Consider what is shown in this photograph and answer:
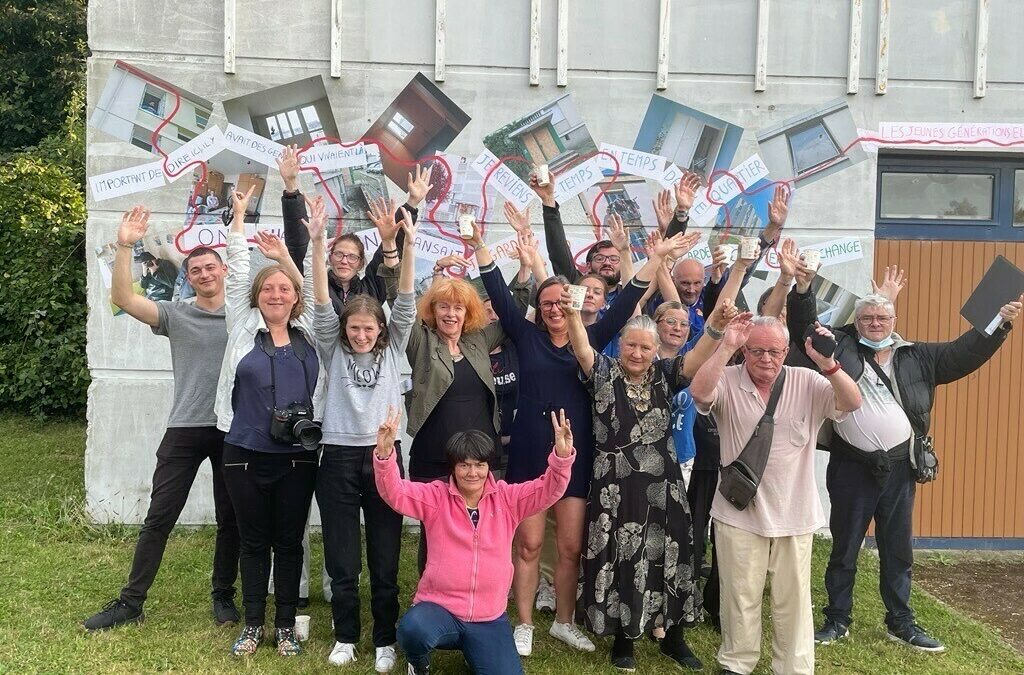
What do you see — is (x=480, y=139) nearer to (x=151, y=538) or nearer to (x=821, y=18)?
(x=821, y=18)

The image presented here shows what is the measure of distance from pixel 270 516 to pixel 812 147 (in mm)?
4413

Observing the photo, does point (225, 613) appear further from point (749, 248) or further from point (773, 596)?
point (749, 248)

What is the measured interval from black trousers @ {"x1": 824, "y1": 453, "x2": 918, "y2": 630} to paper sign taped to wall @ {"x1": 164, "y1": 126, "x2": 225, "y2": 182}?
14.4 ft

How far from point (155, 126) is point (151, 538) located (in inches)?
116

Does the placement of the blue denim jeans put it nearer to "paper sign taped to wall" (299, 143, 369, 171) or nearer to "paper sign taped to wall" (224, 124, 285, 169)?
"paper sign taped to wall" (299, 143, 369, 171)

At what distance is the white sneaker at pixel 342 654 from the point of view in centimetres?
406

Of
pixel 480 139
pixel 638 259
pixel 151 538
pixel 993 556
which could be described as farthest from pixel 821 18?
pixel 151 538

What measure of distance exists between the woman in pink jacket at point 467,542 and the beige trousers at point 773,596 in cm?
87

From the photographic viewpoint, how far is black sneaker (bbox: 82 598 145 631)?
4.38 meters

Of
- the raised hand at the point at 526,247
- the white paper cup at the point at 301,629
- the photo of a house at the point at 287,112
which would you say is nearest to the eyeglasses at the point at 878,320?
the raised hand at the point at 526,247

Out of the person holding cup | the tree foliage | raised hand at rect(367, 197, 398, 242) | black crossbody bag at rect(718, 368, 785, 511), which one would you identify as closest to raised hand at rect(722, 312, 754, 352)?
black crossbody bag at rect(718, 368, 785, 511)

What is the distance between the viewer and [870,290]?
6316 millimetres

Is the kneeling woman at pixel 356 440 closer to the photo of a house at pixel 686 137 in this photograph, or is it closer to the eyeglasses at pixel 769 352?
the eyeglasses at pixel 769 352

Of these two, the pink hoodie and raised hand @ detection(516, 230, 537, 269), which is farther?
raised hand @ detection(516, 230, 537, 269)
